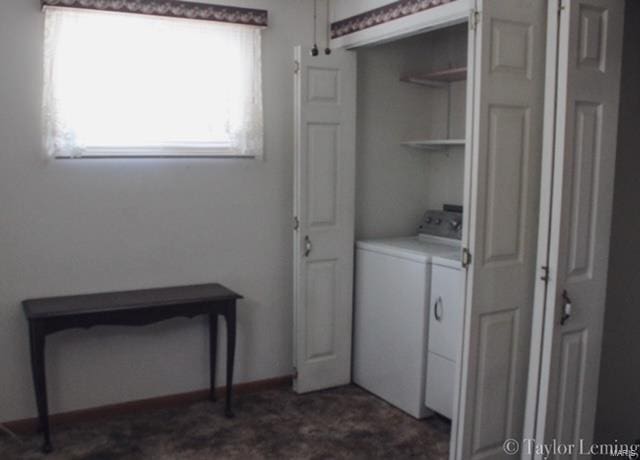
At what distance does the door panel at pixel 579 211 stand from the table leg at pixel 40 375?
2.22 metres

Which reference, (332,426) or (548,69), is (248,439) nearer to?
(332,426)

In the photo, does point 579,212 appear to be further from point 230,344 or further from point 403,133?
point 230,344

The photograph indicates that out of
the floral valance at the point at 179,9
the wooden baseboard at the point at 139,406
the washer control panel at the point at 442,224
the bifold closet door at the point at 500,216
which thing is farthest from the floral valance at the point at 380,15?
the wooden baseboard at the point at 139,406

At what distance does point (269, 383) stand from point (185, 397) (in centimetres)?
53

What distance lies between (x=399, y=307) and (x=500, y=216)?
1155 mm

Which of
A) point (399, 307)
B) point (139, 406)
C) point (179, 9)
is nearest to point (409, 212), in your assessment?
point (399, 307)

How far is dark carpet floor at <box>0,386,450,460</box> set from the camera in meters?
3.06

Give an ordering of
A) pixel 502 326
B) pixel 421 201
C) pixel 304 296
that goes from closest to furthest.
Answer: pixel 502 326, pixel 304 296, pixel 421 201

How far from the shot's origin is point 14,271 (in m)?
3.20

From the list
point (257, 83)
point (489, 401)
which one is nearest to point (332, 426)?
point (489, 401)

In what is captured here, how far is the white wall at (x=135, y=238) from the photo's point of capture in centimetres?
317

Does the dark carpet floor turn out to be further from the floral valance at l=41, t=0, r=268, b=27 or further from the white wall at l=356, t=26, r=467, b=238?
the floral valance at l=41, t=0, r=268, b=27

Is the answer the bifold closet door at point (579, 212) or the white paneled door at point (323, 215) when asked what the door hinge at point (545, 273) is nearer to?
the bifold closet door at point (579, 212)

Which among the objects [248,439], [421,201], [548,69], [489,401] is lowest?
[248,439]
